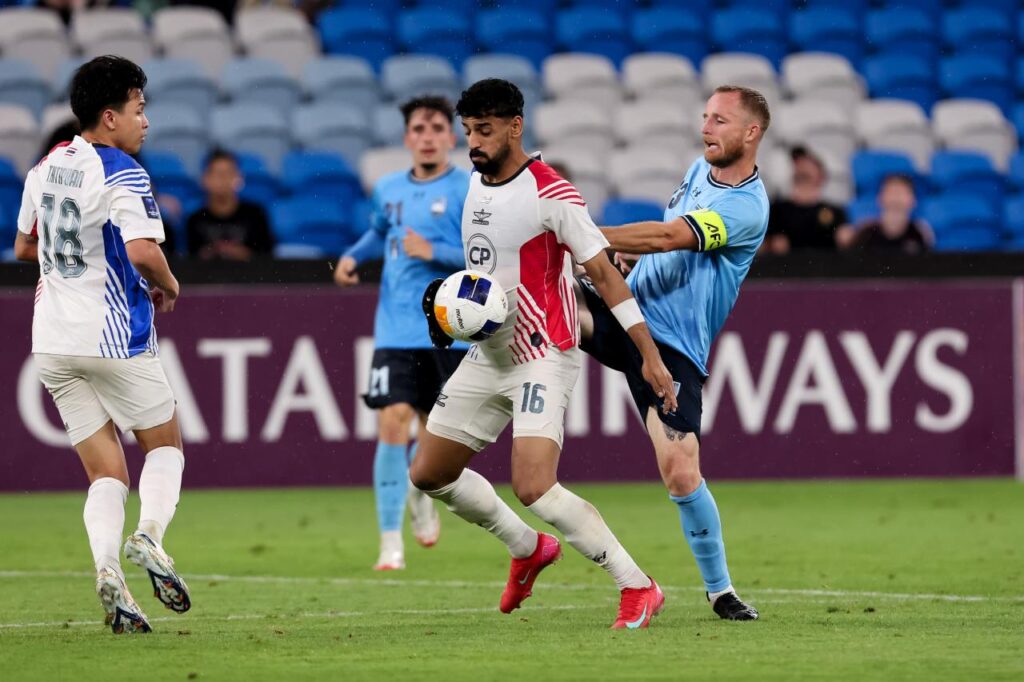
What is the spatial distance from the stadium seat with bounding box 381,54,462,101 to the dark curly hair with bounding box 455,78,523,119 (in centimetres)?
1014

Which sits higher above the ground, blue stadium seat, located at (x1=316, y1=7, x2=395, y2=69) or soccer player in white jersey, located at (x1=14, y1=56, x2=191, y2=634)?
blue stadium seat, located at (x1=316, y1=7, x2=395, y2=69)

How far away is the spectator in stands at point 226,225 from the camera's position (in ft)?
46.5

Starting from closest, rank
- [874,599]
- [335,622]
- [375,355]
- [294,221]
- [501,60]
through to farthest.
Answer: [335,622]
[874,599]
[375,355]
[294,221]
[501,60]

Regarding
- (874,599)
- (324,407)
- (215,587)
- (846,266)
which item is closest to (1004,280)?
(846,266)

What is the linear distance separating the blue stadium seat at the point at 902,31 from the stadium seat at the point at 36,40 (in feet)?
26.5

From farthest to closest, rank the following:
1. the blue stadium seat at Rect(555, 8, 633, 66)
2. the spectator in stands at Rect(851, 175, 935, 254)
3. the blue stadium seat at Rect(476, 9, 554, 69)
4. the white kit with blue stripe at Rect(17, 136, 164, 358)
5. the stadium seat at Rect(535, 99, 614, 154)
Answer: the blue stadium seat at Rect(555, 8, 633, 66) → the blue stadium seat at Rect(476, 9, 554, 69) → the stadium seat at Rect(535, 99, 614, 154) → the spectator in stands at Rect(851, 175, 935, 254) → the white kit with blue stripe at Rect(17, 136, 164, 358)

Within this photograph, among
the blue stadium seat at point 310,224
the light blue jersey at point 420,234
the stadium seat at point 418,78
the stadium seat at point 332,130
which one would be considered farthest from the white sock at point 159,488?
the stadium seat at point 418,78

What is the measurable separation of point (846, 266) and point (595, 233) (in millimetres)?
7561

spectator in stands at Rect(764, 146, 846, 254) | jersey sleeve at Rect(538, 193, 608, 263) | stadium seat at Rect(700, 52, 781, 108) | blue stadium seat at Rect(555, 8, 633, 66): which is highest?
blue stadium seat at Rect(555, 8, 633, 66)

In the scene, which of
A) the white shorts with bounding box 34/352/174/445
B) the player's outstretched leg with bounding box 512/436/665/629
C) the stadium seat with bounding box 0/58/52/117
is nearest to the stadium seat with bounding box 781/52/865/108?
the stadium seat with bounding box 0/58/52/117

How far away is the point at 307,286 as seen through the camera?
46.2 ft

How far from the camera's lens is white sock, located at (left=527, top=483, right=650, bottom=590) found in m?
7.28

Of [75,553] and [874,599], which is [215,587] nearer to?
[75,553]

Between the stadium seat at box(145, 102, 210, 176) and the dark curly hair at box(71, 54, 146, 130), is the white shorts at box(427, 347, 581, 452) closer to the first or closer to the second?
the dark curly hair at box(71, 54, 146, 130)
